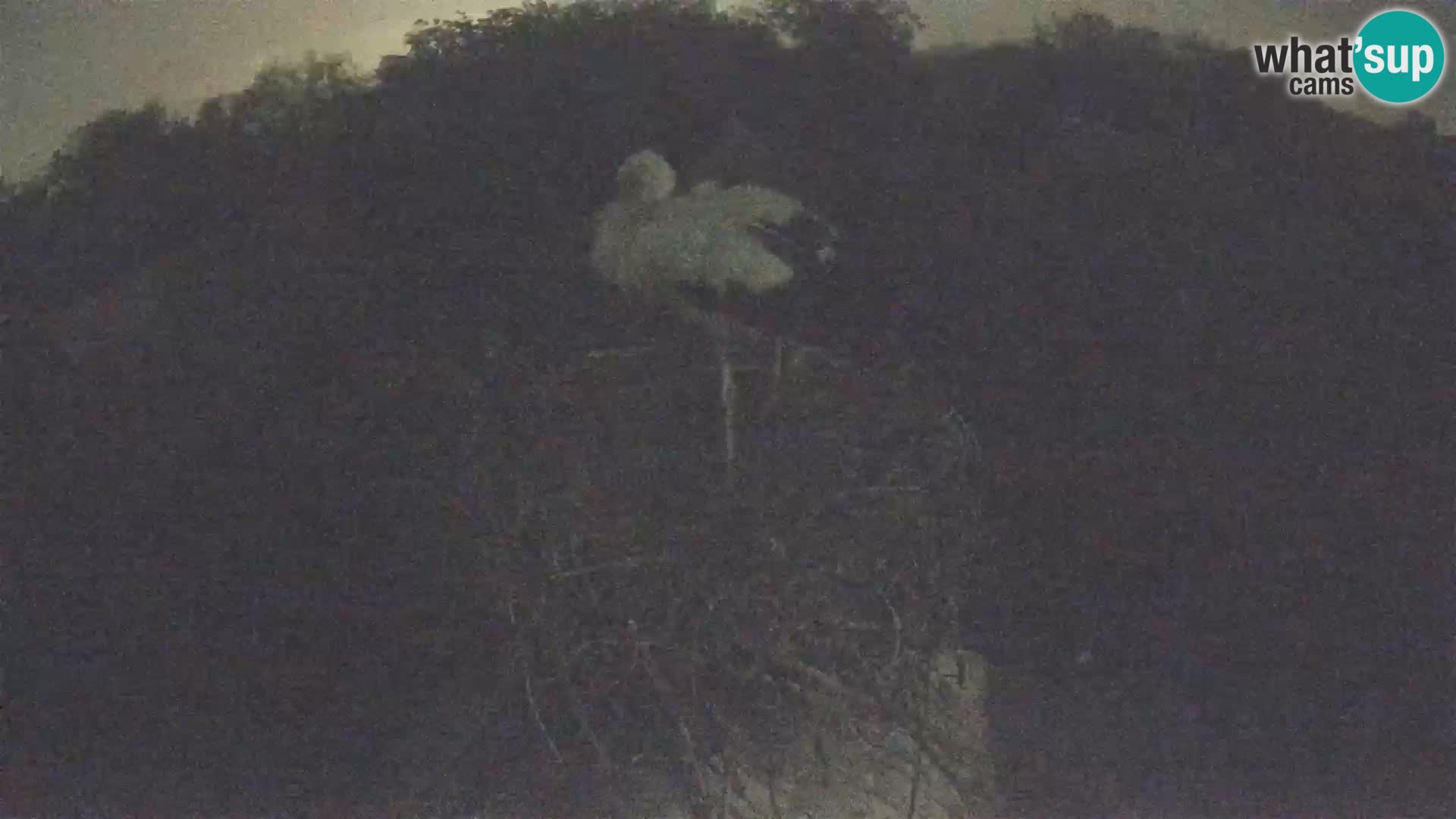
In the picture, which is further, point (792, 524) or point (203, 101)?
point (203, 101)

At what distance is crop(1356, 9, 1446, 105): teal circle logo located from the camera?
124 inches

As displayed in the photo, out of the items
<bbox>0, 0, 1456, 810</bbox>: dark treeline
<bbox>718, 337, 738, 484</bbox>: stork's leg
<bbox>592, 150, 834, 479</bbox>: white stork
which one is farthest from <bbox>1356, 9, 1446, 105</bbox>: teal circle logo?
<bbox>718, 337, 738, 484</bbox>: stork's leg

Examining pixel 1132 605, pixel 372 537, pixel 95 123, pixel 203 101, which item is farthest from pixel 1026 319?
pixel 95 123

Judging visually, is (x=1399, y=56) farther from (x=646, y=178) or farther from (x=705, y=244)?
(x=646, y=178)

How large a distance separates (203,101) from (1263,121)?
253cm

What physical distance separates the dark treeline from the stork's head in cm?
4

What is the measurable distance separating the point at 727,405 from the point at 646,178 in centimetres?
58

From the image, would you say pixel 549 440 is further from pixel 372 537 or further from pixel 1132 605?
pixel 1132 605

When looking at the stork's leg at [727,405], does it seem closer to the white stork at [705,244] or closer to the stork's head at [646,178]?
the white stork at [705,244]

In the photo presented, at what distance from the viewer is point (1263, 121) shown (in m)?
3.16

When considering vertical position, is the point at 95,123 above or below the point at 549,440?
above

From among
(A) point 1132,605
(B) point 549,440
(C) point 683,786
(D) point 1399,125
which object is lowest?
(C) point 683,786

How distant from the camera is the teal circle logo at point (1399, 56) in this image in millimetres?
3156

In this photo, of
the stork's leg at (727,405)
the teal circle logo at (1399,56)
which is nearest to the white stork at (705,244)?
the stork's leg at (727,405)
